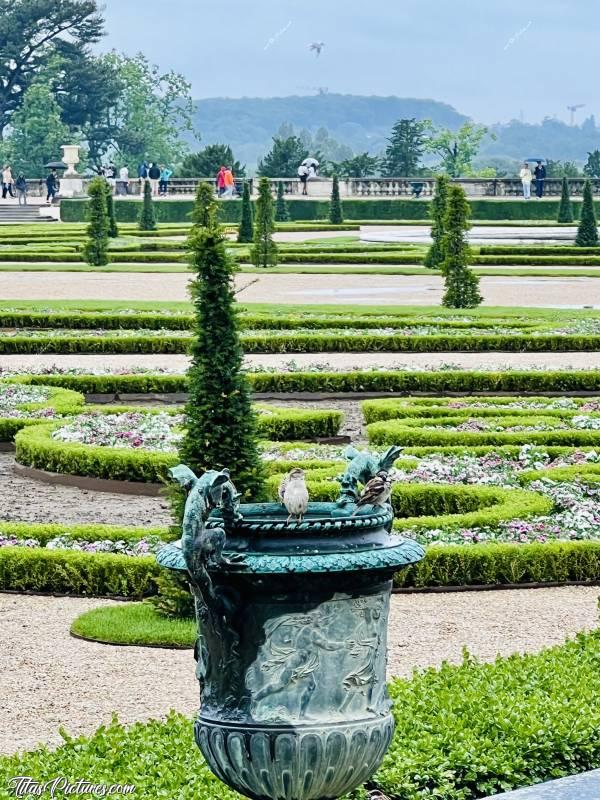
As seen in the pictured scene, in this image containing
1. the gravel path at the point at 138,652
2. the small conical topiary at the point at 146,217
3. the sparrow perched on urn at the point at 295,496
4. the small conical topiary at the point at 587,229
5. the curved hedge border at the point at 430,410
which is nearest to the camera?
the sparrow perched on urn at the point at 295,496

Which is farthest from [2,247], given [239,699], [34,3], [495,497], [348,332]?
[34,3]

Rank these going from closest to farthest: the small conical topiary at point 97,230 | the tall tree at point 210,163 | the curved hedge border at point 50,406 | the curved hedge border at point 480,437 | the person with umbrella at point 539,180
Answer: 1. the curved hedge border at point 480,437
2. the curved hedge border at point 50,406
3. the small conical topiary at point 97,230
4. the person with umbrella at point 539,180
5. the tall tree at point 210,163

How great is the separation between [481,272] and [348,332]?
11.7m

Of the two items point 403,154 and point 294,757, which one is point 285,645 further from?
point 403,154

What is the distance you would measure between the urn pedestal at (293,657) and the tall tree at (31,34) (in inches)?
3271

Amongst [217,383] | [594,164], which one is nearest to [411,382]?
[217,383]

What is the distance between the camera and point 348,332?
1995cm

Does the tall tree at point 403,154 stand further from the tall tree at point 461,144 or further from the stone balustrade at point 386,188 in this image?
the tall tree at point 461,144

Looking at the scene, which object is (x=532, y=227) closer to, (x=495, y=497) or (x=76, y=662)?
(x=495, y=497)

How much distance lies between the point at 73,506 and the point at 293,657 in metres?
7.40

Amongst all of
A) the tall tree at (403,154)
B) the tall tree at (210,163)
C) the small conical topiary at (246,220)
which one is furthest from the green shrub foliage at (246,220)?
the tall tree at (403,154)

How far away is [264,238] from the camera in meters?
31.9

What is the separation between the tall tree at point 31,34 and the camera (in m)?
85.7

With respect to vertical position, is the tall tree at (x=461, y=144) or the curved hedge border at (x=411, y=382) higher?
the curved hedge border at (x=411, y=382)
